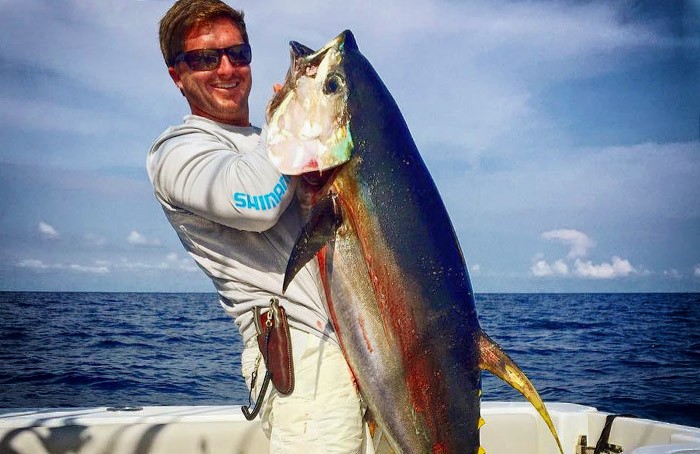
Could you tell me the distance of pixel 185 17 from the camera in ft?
7.22

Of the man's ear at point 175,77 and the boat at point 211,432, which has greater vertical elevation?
the man's ear at point 175,77

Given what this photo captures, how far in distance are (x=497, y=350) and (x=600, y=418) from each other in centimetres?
306

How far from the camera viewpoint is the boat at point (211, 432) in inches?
161

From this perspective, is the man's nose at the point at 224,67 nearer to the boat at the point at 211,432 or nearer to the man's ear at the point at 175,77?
the man's ear at the point at 175,77

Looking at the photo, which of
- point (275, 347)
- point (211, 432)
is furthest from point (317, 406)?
point (211, 432)

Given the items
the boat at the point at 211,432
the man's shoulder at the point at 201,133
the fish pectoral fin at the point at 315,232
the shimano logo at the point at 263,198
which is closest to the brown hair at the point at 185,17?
the man's shoulder at the point at 201,133

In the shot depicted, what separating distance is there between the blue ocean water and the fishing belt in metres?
10.9

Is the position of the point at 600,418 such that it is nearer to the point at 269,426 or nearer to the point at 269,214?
the point at 269,426

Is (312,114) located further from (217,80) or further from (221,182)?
(217,80)

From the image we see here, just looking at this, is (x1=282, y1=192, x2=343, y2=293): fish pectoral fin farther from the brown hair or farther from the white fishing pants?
the brown hair

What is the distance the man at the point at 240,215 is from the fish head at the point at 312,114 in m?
0.07

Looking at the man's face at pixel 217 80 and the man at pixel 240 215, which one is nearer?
the man at pixel 240 215

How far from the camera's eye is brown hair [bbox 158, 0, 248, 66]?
220 centimetres

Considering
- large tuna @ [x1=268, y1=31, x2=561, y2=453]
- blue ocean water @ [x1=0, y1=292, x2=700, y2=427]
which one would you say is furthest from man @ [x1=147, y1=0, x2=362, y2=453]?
blue ocean water @ [x1=0, y1=292, x2=700, y2=427]
